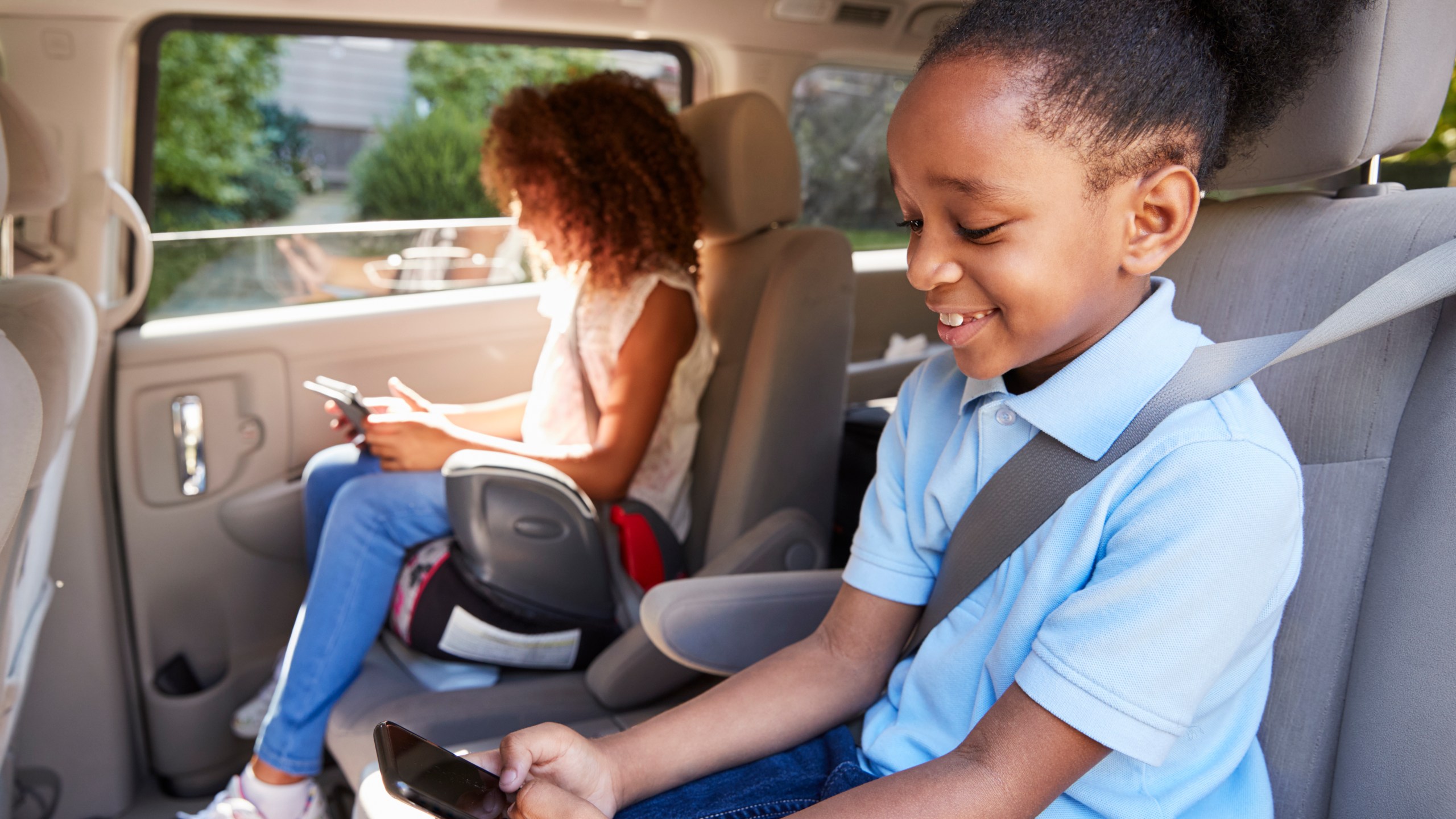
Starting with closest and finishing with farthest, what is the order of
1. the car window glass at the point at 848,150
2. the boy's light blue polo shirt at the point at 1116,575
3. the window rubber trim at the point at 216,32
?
1. the boy's light blue polo shirt at the point at 1116,575
2. the window rubber trim at the point at 216,32
3. the car window glass at the point at 848,150

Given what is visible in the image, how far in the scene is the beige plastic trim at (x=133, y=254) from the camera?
6.16 feet

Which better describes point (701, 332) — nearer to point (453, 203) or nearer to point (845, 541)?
point (845, 541)

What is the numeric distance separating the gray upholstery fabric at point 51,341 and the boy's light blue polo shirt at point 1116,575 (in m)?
0.92

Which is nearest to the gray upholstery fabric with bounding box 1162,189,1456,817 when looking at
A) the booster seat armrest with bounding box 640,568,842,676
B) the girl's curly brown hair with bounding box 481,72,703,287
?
the booster seat armrest with bounding box 640,568,842,676

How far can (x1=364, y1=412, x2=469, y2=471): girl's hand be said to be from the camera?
182cm

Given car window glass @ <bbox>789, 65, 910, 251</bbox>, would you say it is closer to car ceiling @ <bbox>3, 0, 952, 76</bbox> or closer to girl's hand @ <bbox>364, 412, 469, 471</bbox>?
car ceiling @ <bbox>3, 0, 952, 76</bbox>

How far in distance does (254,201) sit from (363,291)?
1.48 feet

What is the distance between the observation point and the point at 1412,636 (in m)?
0.89

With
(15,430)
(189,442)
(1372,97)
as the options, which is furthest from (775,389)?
(189,442)

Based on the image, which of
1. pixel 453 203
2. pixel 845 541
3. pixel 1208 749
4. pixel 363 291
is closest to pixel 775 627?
pixel 1208 749

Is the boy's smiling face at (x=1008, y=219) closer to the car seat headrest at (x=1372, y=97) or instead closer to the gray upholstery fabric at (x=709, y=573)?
the car seat headrest at (x=1372, y=97)

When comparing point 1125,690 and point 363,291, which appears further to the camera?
point 363,291

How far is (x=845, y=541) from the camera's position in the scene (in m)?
2.18

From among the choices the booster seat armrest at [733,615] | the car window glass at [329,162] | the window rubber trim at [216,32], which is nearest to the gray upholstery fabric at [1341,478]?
the booster seat armrest at [733,615]
